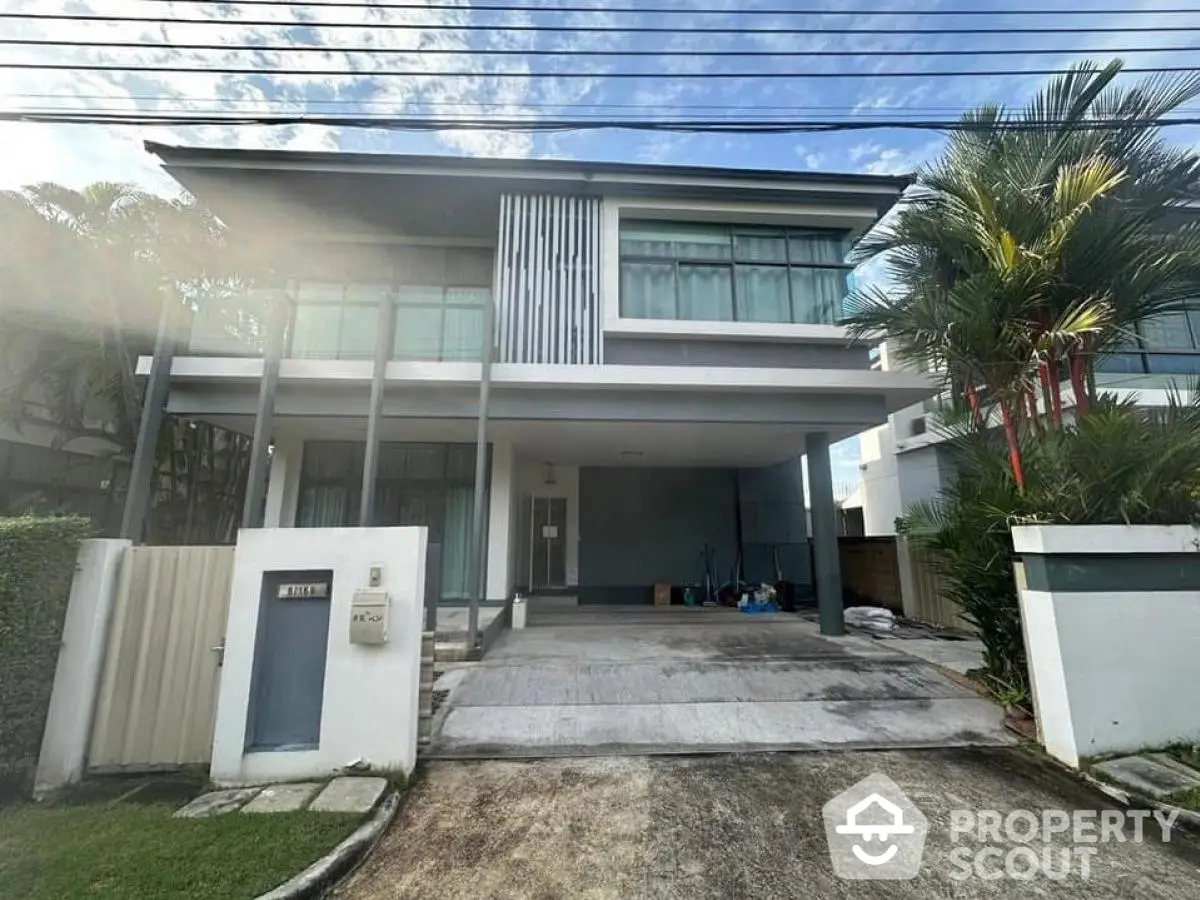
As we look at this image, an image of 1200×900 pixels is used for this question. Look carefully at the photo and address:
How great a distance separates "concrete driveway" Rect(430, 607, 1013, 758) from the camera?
13.2 feet

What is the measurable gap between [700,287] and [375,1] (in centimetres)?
512

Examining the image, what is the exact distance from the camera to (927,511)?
543 cm

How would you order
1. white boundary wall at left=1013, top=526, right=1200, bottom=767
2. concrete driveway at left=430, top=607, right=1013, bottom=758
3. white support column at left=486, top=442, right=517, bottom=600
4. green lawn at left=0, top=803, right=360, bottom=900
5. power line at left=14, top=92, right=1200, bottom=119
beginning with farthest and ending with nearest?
white support column at left=486, top=442, right=517, bottom=600 → power line at left=14, top=92, right=1200, bottom=119 → concrete driveway at left=430, top=607, right=1013, bottom=758 → white boundary wall at left=1013, top=526, right=1200, bottom=767 → green lawn at left=0, top=803, right=360, bottom=900

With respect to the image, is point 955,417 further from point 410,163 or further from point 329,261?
point 329,261

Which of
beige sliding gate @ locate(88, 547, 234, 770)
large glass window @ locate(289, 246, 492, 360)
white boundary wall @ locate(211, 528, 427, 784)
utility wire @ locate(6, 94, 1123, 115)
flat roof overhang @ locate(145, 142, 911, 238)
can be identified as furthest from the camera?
flat roof overhang @ locate(145, 142, 911, 238)

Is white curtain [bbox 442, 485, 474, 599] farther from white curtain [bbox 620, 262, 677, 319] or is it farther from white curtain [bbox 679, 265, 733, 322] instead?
white curtain [bbox 679, 265, 733, 322]

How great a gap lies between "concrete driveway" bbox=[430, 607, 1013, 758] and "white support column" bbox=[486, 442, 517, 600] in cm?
148

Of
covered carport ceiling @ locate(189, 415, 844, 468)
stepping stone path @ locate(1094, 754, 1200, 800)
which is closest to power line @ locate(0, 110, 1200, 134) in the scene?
covered carport ceiling @ locate(189, 415, 844, 468)

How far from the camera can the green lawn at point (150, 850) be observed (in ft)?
7.32

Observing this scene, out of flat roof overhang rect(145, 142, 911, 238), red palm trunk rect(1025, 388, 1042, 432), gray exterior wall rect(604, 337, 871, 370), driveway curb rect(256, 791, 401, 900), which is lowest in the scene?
driveway curb rect(256, 791, 401, 900)

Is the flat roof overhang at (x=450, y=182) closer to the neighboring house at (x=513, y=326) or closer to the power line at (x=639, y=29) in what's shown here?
the neighboring house at (x=513, y=326)

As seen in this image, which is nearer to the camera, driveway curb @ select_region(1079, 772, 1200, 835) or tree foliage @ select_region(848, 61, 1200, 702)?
driveway curb @ select_region(1079, 772, 1200, 835)

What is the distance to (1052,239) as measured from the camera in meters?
4.51

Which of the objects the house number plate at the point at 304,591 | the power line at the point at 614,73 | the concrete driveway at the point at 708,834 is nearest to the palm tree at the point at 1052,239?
the power line at the point at 614,73
